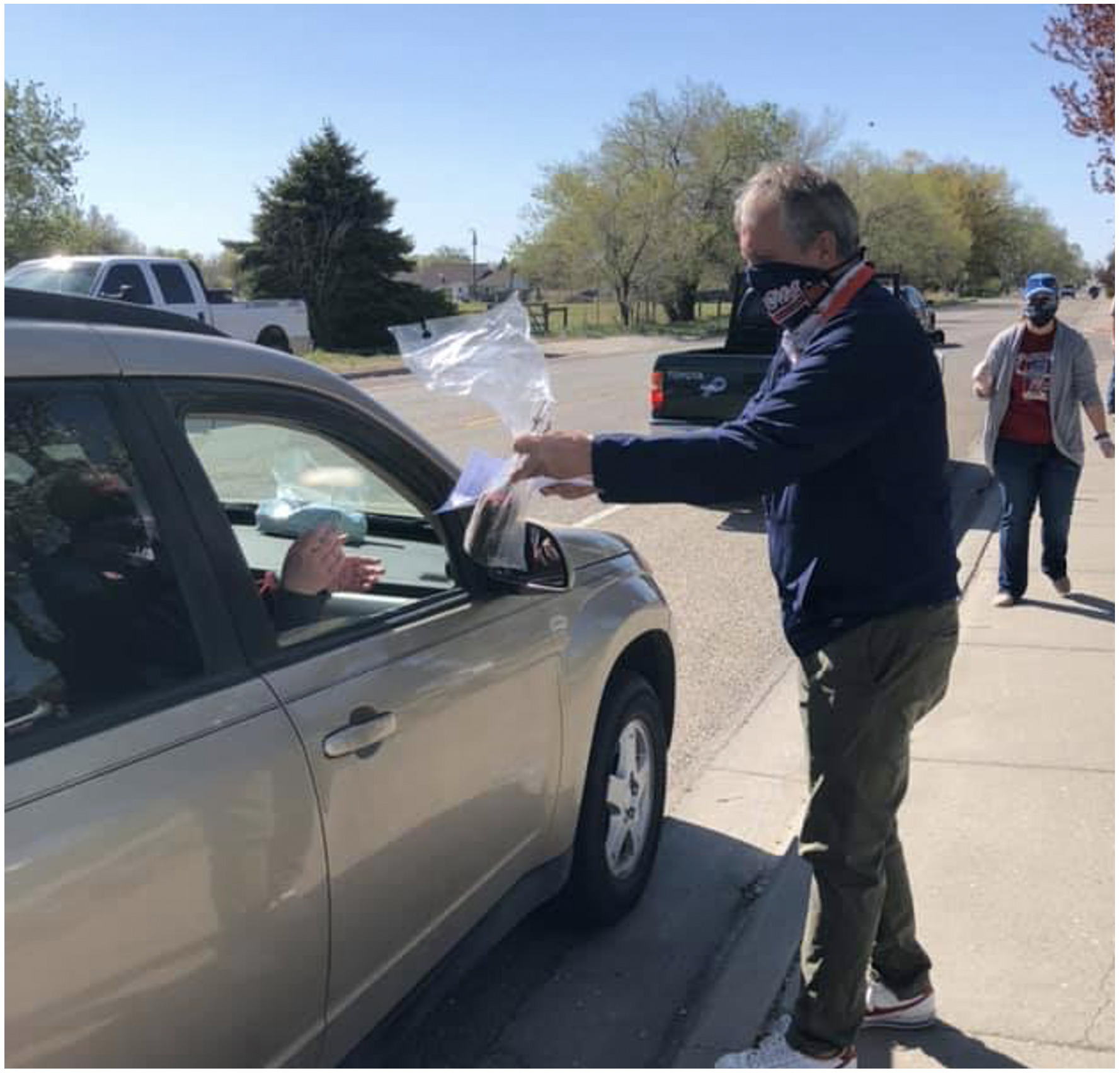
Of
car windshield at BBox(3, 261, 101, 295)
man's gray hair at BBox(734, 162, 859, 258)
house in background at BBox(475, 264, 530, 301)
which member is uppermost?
house in background at BBox(475, 264, 530, 301)

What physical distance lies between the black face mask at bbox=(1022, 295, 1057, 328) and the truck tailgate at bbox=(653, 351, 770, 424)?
3272 millimetres

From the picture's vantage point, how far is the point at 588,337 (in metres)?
46.8

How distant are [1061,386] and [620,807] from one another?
4323mm

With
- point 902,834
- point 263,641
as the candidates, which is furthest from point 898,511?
point 902,834

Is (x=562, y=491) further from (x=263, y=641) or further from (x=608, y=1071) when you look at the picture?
(x=608, y=1071)

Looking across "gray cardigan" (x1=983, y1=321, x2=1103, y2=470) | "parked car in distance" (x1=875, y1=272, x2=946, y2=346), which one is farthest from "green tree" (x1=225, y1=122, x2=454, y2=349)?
"gray cardigan" (x1=983, y1=321, x2=1103, y2=470)

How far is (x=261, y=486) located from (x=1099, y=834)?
2.96 meters

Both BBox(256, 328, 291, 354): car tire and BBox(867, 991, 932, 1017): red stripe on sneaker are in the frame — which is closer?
BBox(867, 991, 932, 1017): red stripe on sneaker

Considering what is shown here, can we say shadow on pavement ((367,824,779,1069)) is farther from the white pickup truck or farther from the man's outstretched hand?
the white pickup truck

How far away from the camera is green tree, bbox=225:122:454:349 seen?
4056 centimetres

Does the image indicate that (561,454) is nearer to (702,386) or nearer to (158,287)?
(702,386)

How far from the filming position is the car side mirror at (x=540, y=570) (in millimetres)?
2852

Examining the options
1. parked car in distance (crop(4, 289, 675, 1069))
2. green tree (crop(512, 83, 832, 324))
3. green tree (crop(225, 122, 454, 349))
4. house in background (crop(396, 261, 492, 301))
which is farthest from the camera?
house in background (crop(396, 261, 492, 301))

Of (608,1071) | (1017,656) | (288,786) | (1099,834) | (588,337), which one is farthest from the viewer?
(588,337)
